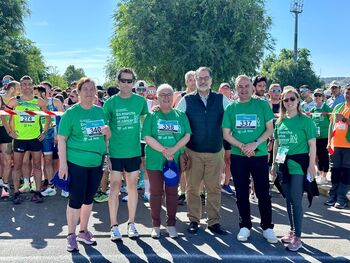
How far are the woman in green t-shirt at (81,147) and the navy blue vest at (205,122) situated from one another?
114cm

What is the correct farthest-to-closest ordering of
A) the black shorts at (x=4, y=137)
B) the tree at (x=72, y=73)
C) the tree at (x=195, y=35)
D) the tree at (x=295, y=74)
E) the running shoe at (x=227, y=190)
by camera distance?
the tree at (x=72, y=73) → the tree at (x=295, y=74) → the tree at (x=195, y=35) → the running shoe at (x=227, y=190) → the black shorts at (x=4, y=137)

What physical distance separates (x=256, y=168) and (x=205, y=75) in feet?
4.39

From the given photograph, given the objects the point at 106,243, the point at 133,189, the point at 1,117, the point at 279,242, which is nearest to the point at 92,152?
the point at 133,189

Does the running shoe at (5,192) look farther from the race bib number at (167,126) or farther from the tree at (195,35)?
the tree at (195,35)

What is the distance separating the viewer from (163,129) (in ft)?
16.2

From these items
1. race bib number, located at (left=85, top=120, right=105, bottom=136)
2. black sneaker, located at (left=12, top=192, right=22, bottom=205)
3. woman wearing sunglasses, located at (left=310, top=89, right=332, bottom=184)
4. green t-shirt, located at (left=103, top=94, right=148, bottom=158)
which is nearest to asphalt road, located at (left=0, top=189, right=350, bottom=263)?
black sneaker, located at (left=12, top=192, right=22, bottom=205)

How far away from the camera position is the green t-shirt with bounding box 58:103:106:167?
14.5ft

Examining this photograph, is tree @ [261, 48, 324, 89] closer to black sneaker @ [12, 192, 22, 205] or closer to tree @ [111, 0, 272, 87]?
tree @ [111, 0, 272, 87]

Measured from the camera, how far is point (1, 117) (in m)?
6.87

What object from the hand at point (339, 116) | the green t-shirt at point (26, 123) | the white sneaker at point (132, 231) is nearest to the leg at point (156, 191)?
the white sneaker at point (132, 231)

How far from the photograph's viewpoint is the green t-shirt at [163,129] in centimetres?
495

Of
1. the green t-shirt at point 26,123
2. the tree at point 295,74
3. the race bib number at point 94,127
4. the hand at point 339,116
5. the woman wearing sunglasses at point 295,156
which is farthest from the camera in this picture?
the tree at point 295,74

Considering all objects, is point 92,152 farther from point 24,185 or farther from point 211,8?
point 211,8

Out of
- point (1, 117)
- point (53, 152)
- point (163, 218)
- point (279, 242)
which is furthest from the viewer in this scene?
point (53, 152)
